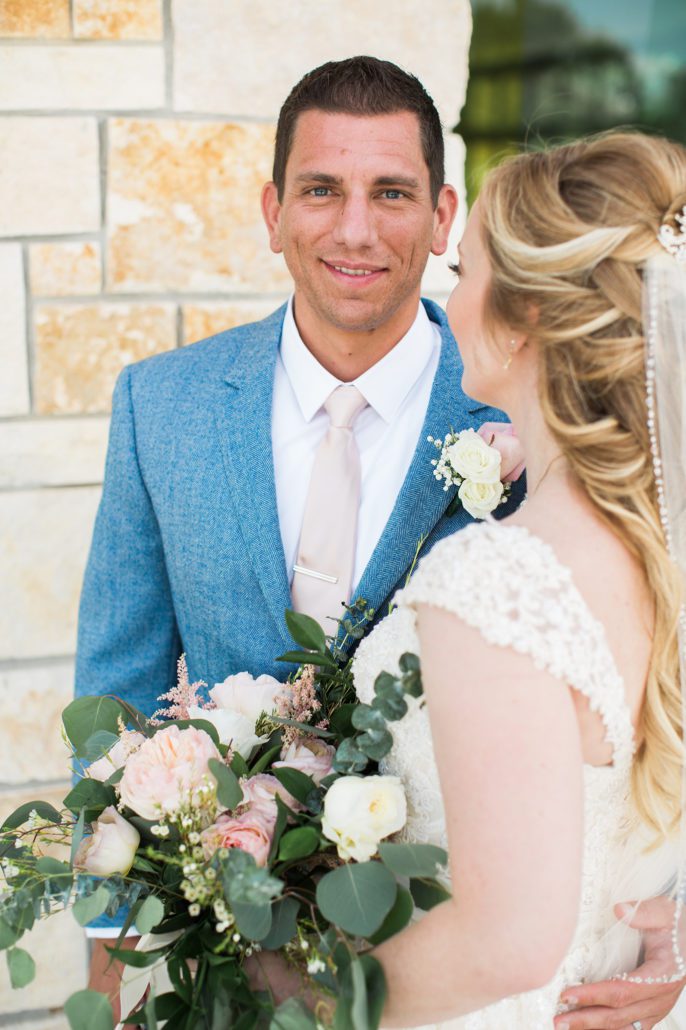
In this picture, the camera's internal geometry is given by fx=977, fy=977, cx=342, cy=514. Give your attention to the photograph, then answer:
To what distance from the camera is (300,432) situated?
230 centimetres

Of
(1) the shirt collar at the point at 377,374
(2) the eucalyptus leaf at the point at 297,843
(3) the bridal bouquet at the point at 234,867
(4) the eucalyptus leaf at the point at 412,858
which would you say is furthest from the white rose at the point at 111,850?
(1) the shirt collar at the point at 377,374

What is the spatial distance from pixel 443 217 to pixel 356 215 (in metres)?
0.38

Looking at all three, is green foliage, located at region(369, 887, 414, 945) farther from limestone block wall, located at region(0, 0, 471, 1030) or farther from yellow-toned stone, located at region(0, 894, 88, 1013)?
yellow-toned stone, located at region(0, 894, 88, 1013)

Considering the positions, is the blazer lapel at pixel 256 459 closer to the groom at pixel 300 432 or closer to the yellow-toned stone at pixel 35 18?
the groom at pixel 300 432

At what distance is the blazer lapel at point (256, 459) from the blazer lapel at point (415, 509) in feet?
0.63

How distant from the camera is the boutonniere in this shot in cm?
190

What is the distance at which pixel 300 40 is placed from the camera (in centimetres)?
270

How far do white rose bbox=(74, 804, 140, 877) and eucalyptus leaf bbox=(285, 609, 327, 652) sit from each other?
43cm

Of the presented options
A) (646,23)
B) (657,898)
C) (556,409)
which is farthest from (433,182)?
(657,898)

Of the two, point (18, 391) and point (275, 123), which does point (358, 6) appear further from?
point (18, 391)

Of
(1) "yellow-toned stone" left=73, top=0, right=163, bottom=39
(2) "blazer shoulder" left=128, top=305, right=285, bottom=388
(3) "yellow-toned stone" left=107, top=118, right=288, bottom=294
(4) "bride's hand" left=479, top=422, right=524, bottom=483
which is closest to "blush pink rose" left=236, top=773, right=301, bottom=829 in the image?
(4) "bride's hand" left=479, top=422, right=524, bottom=483

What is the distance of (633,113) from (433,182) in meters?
1.32

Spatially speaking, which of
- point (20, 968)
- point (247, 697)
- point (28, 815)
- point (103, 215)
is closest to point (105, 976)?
point (28, 815)

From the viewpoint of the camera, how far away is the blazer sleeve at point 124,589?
7.56 ft
